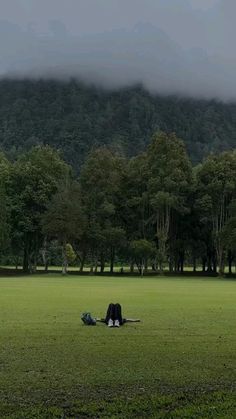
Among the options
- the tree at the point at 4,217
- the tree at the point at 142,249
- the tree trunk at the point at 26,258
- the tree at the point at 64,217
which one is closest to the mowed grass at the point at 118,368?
the tree at the point at 64,217

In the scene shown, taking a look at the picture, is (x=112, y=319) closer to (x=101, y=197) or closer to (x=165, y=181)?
(x=165, y=181)

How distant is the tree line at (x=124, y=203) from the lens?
82188 millimetres

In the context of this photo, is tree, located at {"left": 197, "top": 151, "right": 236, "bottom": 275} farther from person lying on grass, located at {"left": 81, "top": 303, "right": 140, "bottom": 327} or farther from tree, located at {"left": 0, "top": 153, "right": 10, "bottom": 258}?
person lying on grass, located at {"left": 81, "top": 303, "right": 140, "bottom": 327}

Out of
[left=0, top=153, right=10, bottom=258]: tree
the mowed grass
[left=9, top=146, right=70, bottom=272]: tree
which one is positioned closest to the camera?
the mowed grass

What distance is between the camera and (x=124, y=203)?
298ft

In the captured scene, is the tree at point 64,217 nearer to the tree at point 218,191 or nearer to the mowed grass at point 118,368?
the tree at point 218,191

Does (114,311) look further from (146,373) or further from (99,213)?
(99,213)

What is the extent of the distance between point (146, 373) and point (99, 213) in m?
74.4

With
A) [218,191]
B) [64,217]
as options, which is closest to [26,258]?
[64,217]

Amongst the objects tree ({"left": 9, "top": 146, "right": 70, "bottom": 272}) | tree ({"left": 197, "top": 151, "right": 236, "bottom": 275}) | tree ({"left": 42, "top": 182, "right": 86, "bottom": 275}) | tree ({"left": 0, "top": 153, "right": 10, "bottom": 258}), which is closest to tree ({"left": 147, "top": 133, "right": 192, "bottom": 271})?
tree ({"left": 197, "top": 151, "right": 236, "bottom": 275})

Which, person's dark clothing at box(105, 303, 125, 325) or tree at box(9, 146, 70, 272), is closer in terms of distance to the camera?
person's dark clothing at box(105, 303, 125, 325)

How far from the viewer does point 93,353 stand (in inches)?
555

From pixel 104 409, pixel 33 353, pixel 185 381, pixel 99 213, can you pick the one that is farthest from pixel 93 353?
pixel 99 213

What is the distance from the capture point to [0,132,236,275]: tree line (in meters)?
82.2
